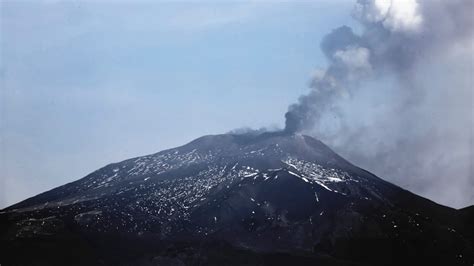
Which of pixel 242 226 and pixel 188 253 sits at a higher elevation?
pixel 242 226

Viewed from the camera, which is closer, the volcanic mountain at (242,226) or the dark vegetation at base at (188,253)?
the dark vegetation at base at (188,253)

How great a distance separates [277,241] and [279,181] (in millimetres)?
30560

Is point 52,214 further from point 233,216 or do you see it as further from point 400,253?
point 400,253

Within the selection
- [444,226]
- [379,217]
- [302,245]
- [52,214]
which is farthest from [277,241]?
[52,214]

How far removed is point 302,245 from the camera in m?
163

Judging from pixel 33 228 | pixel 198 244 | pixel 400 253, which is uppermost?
pixel 33 228

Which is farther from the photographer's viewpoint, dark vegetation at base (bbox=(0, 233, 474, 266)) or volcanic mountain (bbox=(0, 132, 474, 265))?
volcanic mountain (bbox=(0, 132, 474, 265))

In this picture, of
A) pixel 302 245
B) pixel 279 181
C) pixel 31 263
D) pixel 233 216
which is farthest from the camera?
pixel 279 181

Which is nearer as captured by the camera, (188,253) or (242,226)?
(188,253)

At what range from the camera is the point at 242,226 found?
172375 mm

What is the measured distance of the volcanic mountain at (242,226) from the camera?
157 m

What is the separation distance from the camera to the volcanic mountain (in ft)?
Result: 515

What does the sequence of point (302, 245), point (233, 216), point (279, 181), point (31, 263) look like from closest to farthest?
point (31, 263) < point (302, 245) < point (233, 216) < point (279, 181)

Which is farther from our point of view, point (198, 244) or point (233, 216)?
point (233, 216)
